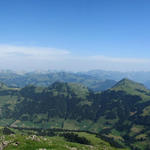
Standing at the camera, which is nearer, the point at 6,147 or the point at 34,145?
the point at 6,147

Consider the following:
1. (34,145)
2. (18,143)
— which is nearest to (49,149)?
(34,145)

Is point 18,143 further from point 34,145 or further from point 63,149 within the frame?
point 63,149

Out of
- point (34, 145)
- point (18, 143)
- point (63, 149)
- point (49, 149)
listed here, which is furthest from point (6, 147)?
point (63, 149)

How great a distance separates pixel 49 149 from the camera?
13350 cm

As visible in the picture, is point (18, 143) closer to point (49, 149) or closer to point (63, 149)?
point (49, 149)

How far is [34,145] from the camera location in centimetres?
13975

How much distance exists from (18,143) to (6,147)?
31.3 feet

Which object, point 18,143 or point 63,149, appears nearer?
point 18,143

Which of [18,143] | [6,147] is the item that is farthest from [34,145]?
[6,147]

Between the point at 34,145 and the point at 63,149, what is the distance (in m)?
25.2

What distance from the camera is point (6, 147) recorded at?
131 meters

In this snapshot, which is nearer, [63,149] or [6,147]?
[6,147]

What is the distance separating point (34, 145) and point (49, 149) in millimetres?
14593

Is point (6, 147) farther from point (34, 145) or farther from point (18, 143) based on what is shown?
point (34, 145)
